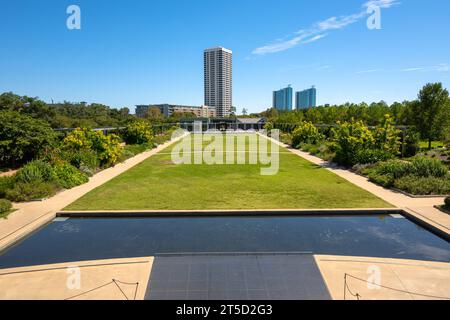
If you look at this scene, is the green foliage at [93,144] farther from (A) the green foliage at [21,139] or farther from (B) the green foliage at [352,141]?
(B) the green foliage at [352,141]

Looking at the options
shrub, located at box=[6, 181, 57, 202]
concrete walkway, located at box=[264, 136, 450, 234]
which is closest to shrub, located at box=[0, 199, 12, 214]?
shrub, located at box=[6, 181, 57, 202]

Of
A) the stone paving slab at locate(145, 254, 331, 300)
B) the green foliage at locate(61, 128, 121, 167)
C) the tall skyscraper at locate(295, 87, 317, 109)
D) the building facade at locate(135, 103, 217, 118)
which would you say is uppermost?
the tall skyscraper at locate(295, 87, 317, 109)

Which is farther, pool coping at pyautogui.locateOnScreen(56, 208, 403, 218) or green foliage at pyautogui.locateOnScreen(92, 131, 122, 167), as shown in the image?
green foliage at pyautogui.locateOnScreen(92, 131, 122, 167)

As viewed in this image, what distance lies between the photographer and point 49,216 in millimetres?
9102

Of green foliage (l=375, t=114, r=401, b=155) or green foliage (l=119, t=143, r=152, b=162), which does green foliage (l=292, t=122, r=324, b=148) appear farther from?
green foliage (l=119, t=143, r=152, b=162)

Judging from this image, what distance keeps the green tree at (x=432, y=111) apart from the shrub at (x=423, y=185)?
627 inches

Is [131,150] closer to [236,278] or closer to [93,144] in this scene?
[93,144]

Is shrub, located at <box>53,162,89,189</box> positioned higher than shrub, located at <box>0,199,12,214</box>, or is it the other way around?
shrub, located at <box>53,162,89,189</box>

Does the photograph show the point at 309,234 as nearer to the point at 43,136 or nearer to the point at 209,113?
the point at 43,136

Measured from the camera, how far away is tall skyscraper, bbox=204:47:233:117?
535 ft

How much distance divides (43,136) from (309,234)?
626 inches

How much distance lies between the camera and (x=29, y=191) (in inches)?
430

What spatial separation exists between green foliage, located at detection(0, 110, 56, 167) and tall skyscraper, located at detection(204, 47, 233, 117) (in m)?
149
